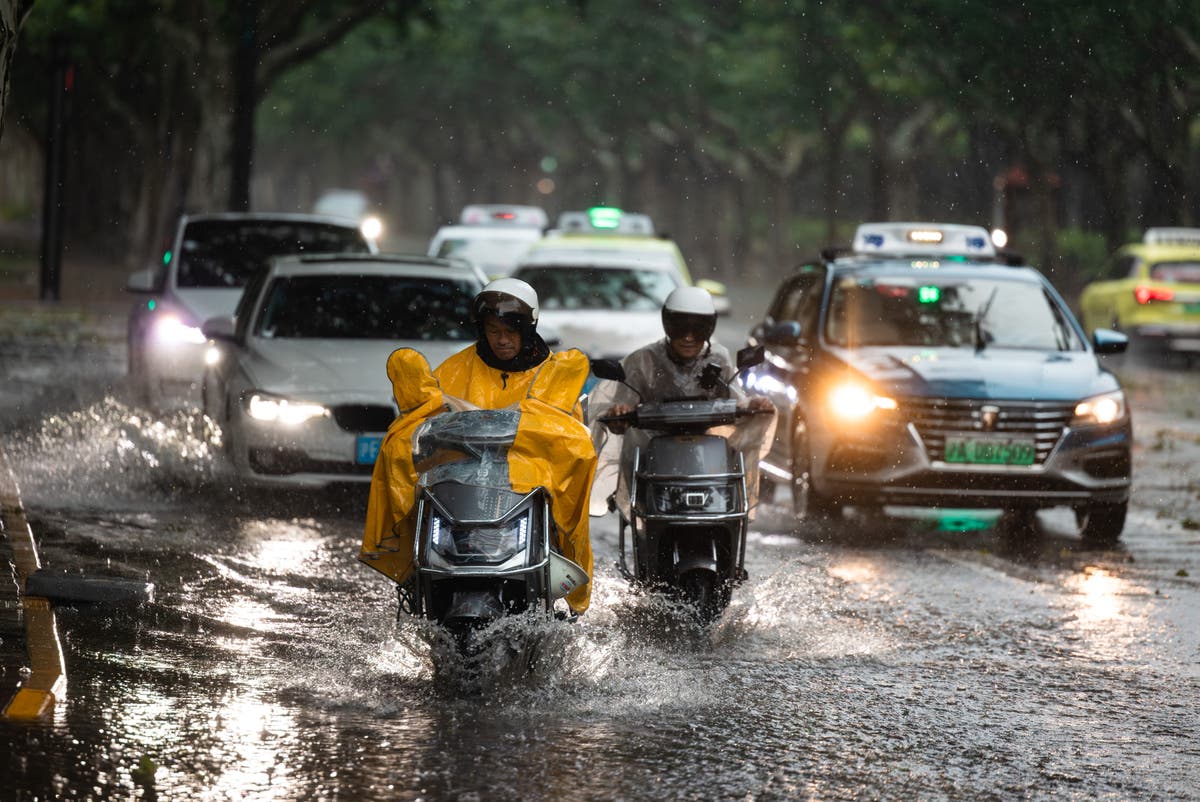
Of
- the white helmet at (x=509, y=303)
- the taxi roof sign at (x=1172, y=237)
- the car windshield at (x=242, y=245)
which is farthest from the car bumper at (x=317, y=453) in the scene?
the taxi roof sign at (x=1172, y=237)

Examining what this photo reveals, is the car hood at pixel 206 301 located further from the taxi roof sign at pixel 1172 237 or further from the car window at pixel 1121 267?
the taxi roof sign at pixel 1172 237

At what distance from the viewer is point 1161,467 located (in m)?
15.8

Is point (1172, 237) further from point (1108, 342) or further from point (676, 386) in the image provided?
point (676, 386)

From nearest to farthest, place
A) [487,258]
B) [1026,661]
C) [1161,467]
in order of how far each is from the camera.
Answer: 1. [1026,661]
2. [1161,467]
3. [487,258]

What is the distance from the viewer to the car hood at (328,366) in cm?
1162

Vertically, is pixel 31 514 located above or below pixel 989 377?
below

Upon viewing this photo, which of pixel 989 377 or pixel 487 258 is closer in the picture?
pixel 989 377

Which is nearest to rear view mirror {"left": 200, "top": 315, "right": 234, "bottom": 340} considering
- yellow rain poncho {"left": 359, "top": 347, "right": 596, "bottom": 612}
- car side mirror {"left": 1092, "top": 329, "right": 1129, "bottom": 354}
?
car side mirror {"left": 1092, "top": 329, "right": 1129, "bottom": 354}

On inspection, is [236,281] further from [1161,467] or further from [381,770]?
[381,770]

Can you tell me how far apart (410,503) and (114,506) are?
530 centimetres

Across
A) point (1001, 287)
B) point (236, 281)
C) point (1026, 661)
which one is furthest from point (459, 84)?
point (1026, 661)

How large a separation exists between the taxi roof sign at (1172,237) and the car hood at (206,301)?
15.7 metres

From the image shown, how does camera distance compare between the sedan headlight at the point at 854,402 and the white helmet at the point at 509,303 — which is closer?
the white helmet at the point at 509,303

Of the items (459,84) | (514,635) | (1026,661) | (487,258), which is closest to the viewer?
(514,635)
